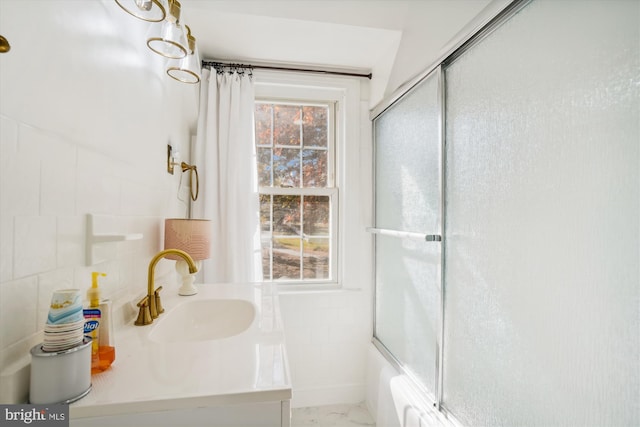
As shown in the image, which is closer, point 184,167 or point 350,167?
point 184,167

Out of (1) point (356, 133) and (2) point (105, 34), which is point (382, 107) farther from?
(2) point (105, 34)

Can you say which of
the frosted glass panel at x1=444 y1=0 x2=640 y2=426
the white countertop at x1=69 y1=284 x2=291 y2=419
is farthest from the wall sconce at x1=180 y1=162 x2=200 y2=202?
the frosted glass panel at x1=444 y1=0 x2=640 y2=426

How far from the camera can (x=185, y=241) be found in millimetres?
1363

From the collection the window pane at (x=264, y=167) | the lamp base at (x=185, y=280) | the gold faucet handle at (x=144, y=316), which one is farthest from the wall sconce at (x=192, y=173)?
the gold faucet handle at (x=144, y=316)

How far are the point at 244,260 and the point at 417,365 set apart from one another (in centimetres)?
118

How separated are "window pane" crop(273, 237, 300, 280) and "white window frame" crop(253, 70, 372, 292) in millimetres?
69

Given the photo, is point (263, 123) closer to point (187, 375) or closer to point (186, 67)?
point (186, 67)

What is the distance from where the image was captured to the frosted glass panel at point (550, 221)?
2.28 feet

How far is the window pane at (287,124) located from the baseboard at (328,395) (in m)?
1.74

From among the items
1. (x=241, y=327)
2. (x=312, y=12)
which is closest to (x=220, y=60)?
(x=312, y=12)

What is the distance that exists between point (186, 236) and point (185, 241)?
2 cm

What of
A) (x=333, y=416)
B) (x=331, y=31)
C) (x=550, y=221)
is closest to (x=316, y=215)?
(x=331, y=31)

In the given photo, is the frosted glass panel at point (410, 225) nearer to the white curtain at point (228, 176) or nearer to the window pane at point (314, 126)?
the window pane at point (314, 126)

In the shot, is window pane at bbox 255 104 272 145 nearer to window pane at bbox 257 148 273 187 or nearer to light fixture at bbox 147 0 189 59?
window pane at bbox 257 148 273 187
